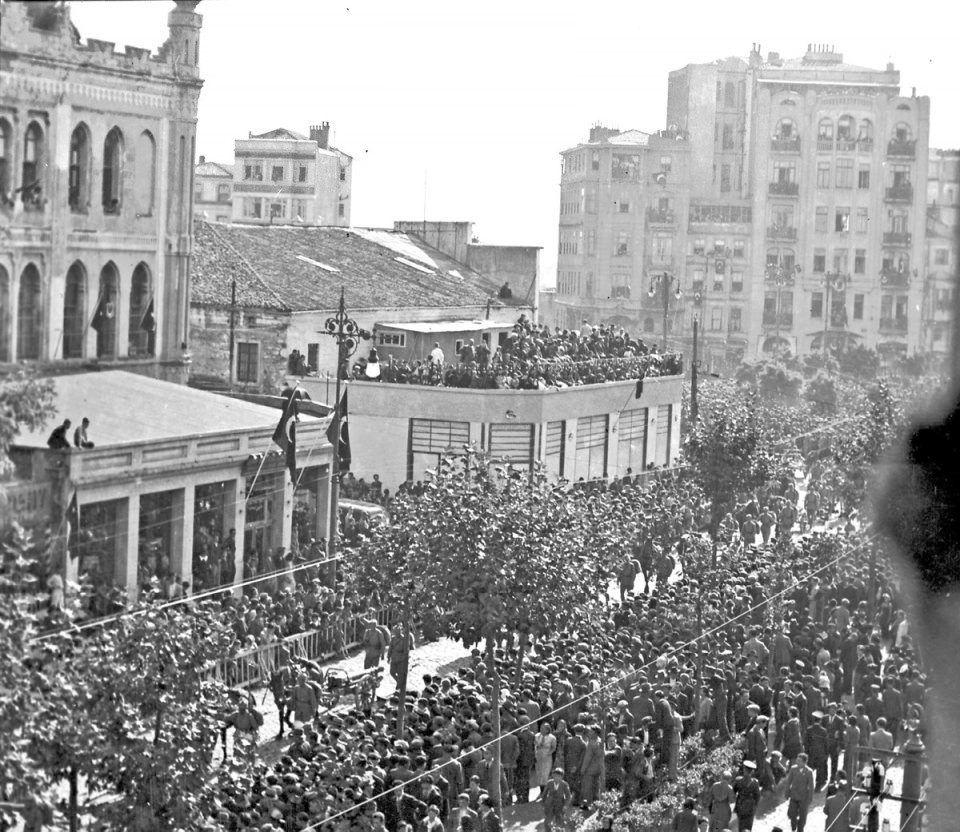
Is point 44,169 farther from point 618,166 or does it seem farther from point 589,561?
point 618,166

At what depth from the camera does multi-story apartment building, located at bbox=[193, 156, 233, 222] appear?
196 feet

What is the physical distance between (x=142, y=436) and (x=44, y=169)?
343 centimetres

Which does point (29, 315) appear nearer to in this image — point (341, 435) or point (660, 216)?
point (341, 435)

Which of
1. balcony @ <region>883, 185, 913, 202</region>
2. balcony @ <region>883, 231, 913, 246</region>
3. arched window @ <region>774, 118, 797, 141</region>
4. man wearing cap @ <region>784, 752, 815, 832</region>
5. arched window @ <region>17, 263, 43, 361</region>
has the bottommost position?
man wearing cap @ <region>784, 752, 815, 832</region>

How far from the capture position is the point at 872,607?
25.5 meters

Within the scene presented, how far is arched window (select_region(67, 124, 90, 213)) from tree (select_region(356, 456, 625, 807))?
6.79 metres

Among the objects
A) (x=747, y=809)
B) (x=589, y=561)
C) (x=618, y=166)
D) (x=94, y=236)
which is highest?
(x=618, y=166)

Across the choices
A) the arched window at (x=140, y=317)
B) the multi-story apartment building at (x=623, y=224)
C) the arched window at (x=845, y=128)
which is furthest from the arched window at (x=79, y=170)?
the multi-story apartment building at (x=623, y=224)

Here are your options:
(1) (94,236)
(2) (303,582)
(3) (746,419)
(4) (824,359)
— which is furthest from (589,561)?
(4) (824,359)

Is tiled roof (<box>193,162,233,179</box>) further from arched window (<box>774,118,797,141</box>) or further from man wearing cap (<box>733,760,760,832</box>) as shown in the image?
man wearing cap (<box>733,760,760,832</box>)

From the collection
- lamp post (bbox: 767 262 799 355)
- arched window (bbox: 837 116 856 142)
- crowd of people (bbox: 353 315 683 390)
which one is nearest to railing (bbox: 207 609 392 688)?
crowd of people (bbox: 353 315 683 390)

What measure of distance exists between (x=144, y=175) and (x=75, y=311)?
2.03 meters

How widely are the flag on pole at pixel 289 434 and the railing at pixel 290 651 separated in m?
2.04

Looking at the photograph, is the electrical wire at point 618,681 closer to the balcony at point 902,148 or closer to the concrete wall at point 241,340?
the concrete wall at point 241,340
